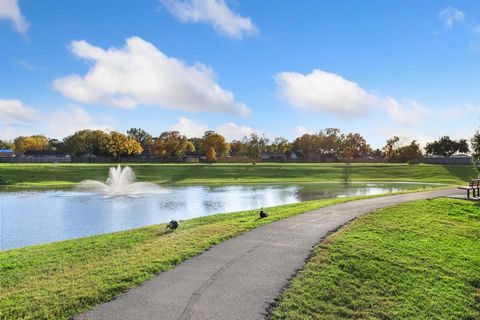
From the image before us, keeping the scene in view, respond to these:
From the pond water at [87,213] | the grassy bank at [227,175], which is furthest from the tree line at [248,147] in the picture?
the pond water at [87,213]

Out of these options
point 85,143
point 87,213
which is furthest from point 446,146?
point 87,213

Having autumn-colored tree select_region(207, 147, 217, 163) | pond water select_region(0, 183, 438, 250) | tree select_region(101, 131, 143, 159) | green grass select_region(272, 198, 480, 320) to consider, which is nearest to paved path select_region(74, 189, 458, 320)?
green grass select_region(272, 198, 480, 320)

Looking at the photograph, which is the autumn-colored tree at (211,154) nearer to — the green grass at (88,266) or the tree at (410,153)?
the tree at (410,153)

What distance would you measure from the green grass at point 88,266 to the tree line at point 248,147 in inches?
4129

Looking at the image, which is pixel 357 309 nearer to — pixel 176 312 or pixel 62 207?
pixel 176 312

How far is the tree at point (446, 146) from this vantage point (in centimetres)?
15362

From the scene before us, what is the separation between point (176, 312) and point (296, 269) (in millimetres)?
4068

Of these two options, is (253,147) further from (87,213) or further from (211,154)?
(87,213)

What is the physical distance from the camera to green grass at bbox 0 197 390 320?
866 cm

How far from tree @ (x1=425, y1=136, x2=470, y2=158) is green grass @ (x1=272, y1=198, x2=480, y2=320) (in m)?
155

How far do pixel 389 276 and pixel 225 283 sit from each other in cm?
485

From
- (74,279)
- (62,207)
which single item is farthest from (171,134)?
(74,279)

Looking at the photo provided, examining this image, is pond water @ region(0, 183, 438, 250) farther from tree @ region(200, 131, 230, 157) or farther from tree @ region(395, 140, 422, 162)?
tree @ region(395, 140, 422, 162)

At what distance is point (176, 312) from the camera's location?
7.97m
